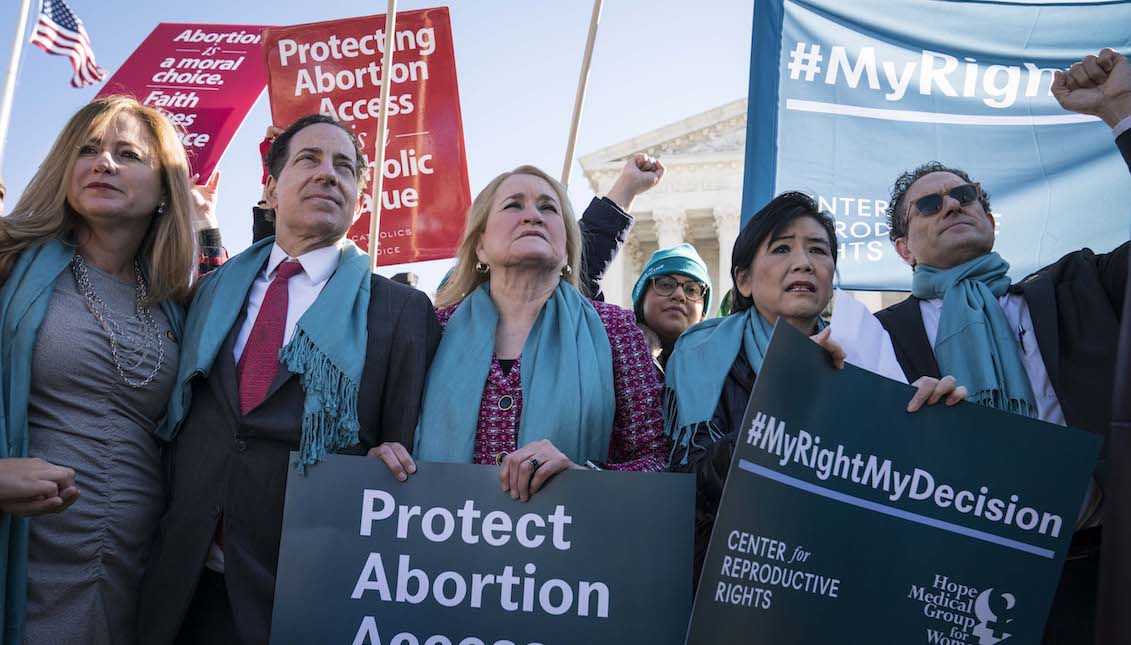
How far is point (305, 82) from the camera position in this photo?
5.50m

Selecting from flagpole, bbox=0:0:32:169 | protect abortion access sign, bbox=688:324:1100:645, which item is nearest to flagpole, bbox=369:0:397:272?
protect abortion access sign, bbox=688:324:1100:645

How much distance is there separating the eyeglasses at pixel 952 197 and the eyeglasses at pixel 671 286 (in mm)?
1358

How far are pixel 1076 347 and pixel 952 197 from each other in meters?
0.71

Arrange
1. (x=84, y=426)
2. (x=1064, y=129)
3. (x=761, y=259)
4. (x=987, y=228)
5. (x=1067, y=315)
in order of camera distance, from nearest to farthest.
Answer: (x=84, y=426), (x=1067, y=315), (x=761, y=259), (x=987, y=228), (x=1064, y=129)

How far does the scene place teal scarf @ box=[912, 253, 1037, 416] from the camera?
2.67m

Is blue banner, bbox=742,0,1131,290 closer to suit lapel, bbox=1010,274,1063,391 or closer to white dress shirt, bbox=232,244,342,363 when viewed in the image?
suit lapel, bbox=1010,274,1063,391

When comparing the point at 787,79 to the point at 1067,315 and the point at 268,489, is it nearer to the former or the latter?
the point at 1067,315

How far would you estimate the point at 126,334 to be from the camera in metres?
2.62

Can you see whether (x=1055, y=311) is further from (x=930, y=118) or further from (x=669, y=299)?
(x=930, y=118)

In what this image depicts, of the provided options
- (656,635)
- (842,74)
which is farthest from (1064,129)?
(656,635)

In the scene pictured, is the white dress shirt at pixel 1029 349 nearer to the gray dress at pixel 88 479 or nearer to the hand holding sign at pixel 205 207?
the gray dress at pixel 88 479

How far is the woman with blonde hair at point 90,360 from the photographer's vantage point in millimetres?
2373

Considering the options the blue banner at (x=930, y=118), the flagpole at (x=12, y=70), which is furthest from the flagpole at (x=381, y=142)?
the flagpole at (x=12, y=70)

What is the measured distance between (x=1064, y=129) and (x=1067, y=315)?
249cm
